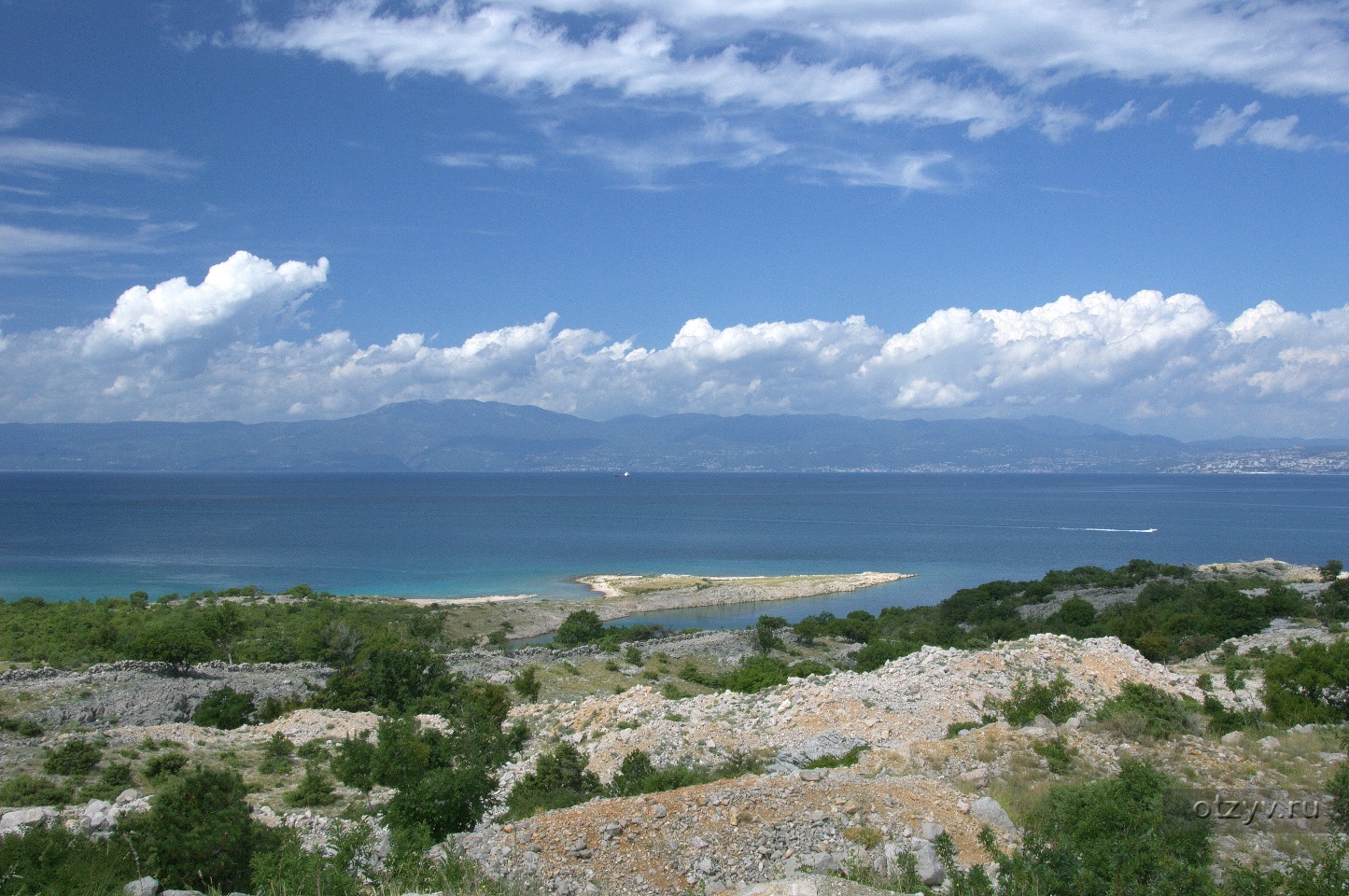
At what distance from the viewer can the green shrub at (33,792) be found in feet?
55.7

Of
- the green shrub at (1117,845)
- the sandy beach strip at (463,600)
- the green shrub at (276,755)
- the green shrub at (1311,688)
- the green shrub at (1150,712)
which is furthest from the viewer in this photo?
the sandy beach strip at (463,600)

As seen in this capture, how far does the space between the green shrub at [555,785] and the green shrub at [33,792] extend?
952 centimetres

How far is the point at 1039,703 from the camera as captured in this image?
20578 millimetres

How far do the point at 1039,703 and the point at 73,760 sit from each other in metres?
23.0

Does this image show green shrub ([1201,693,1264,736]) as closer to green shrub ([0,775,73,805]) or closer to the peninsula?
green shrub ([0,775,73,805])

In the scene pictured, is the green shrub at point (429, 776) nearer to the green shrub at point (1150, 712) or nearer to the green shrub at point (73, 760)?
the green shrub at point (73, 760)

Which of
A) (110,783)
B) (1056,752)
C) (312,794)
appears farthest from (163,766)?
(1056,752)

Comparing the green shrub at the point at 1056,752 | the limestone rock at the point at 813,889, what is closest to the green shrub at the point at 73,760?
the limestone rock at the point at 813,889

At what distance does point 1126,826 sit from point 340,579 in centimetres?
8610

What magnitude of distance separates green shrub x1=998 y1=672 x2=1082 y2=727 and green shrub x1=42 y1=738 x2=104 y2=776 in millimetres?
21311

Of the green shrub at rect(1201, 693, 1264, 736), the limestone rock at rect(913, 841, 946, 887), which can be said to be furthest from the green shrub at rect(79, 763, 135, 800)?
the green shrub at rect(1201, 693, 1264, 736)

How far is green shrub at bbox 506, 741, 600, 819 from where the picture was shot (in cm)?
1545

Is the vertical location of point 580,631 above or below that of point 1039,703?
below

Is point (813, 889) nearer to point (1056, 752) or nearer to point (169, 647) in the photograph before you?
point (1056, 752)
